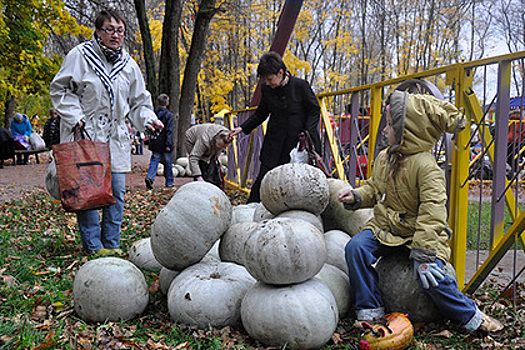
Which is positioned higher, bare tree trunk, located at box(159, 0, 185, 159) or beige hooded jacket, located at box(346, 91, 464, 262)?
bare tree trunk, located at box(159, 0, 185, 159)

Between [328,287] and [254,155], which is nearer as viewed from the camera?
[328,287]

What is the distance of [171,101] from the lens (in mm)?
13242

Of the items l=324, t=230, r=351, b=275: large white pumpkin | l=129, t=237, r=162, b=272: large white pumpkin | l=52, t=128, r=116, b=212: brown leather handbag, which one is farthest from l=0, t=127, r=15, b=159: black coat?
l=324, t=230, r=351, b=275: large white pumpkin

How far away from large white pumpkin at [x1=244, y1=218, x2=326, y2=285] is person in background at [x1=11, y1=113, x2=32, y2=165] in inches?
687

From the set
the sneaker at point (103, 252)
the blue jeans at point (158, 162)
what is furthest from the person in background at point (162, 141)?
the sneaker at point (103, 252)

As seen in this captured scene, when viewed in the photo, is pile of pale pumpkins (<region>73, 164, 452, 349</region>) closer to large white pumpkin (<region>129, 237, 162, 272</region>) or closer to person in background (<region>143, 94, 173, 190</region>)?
large white pumpkin (<region>129, 237, 162, 272</region>)

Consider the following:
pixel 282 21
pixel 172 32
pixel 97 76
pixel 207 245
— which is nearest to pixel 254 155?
pixel 282 21

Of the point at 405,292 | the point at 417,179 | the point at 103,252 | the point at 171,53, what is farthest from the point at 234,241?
the point at 171,53

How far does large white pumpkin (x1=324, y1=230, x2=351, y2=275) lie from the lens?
3561 mm

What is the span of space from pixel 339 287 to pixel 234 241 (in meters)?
0.91

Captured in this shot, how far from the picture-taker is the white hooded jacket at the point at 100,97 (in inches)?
161

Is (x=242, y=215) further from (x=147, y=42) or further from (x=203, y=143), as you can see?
(x=147, y=42)

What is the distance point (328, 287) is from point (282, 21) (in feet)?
28.0

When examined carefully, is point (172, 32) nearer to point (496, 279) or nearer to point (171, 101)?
point (171, 101)
